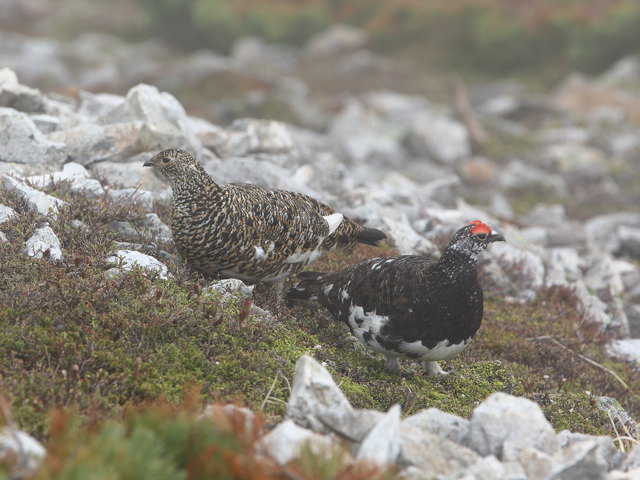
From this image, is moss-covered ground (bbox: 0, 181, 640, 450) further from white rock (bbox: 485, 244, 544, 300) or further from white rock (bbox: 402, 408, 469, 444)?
white rock (bbox: 485, 244, 544, 300)

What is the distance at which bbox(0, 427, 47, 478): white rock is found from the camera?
11.1 ft

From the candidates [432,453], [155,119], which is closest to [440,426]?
[432,453]

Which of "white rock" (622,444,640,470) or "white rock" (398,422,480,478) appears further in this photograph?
"white rock" (622,444,640,470)

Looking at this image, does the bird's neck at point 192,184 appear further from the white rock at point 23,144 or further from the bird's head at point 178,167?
the white rock at point 23,144

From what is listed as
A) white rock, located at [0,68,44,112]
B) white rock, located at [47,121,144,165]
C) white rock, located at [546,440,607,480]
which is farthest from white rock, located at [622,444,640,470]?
white rock, located at [0,68,44,112]

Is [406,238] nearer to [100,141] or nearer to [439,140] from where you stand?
[100,141]

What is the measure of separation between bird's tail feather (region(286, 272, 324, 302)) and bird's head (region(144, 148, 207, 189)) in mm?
1439

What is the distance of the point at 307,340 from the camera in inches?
257

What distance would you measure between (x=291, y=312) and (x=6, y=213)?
9.00ft

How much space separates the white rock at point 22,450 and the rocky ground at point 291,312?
653mm

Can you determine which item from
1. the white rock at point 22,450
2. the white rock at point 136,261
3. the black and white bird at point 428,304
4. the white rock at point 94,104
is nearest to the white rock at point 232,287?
the white rock at point 136,261

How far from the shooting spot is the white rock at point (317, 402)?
14.5 feet

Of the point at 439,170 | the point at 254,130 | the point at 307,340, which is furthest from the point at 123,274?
the point at 439,170

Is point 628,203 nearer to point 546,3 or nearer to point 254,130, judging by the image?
point 254,130
